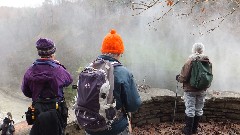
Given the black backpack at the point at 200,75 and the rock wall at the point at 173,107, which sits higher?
the black backpack at the point at 200,75

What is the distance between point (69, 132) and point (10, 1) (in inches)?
1867

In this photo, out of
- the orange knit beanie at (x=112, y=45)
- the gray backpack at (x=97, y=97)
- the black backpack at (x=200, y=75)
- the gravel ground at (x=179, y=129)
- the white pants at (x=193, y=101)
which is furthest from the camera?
the gravel ground at (x=179, y=129)

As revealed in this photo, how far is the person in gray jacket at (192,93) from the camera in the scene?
486 centimetres

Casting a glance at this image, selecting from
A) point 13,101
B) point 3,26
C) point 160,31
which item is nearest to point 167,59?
point 160,31

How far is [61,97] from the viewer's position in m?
3.62

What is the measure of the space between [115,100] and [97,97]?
7.2 inches

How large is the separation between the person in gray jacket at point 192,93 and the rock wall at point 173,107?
17.3 inches

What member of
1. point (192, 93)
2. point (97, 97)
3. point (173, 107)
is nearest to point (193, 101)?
point (192, 93)

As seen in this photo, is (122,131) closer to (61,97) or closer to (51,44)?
(61,97)

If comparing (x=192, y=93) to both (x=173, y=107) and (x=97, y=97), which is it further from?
(x=97, y=97)

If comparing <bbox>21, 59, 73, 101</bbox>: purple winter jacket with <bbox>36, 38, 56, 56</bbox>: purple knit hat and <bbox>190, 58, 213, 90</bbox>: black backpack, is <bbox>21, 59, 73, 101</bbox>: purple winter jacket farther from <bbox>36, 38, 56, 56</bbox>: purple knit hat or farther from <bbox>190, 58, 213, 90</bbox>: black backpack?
<bbox>190, 58, 213, 90</bbox>: black backpack

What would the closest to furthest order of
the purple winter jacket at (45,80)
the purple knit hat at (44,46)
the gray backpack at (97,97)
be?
the gray backpack at (97,97), the purple winter jacket at (45,80), the purple knit hat at (44,46)

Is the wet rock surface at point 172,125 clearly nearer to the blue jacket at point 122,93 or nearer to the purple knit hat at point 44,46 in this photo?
the purple knit hat at point 44,46

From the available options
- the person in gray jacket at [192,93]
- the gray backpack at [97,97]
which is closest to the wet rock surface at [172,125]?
the person in gray jacket at [192,93]
